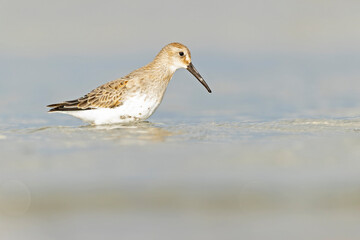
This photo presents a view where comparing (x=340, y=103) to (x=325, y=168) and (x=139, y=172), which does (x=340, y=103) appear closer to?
(x=325, y=168)

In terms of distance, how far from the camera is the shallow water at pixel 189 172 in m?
5.42

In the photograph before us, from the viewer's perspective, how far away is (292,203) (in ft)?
19.2

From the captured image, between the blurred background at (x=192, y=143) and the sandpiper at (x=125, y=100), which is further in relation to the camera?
the sandpiper at (x=125, y=100)

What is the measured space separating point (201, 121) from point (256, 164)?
3591 millimetres

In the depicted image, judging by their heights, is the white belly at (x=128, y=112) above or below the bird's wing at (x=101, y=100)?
below

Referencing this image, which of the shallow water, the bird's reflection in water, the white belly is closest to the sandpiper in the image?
the white belly

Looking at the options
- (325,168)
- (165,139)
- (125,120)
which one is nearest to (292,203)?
(325,168)

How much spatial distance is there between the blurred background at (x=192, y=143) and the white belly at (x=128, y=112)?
196mm

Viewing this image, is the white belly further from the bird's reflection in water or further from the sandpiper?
the bird's reflection in water

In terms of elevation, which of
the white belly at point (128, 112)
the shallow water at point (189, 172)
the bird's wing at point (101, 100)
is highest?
the bird's wing at point (101, 100)

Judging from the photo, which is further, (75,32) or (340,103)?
(75,32)

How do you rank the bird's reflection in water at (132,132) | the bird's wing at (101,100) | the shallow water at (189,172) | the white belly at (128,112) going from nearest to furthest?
1. the shallow water at (189,172)
2. the bird's reflection in water at (132,132)
3. the white belly at (128,112)
4. the bird's wing at (101,100)

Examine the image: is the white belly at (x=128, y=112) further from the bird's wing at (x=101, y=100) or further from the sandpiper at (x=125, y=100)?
the bird's wing at (x=101, y=100)

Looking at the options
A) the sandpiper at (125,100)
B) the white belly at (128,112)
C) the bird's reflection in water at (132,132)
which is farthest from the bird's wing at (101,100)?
the bird's reflection in water at (132,132)
